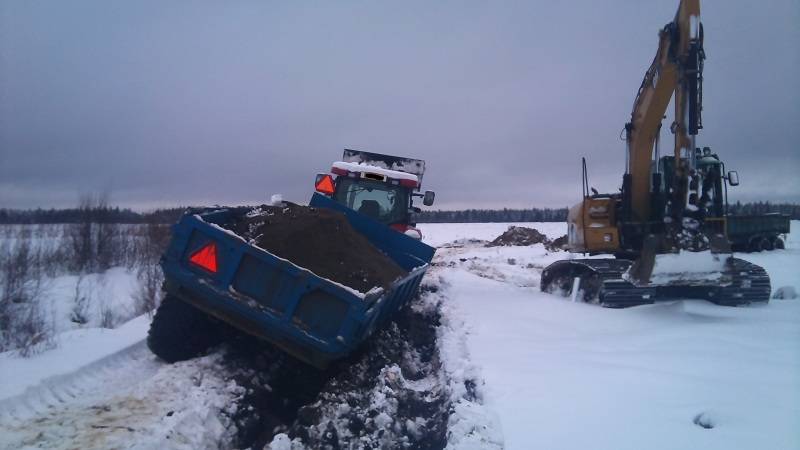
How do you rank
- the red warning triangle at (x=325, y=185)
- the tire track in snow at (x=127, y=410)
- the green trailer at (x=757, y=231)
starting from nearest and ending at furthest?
the tire track in snow at (x=127, y=410) → the red warning triangle at (x=325, y=185) → the green trailer at (x=757, y=231)

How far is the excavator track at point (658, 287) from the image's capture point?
30.8 ft

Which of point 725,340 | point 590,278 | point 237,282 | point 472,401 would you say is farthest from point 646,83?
point 237,282

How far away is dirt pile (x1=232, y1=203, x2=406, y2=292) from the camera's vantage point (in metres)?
5.75

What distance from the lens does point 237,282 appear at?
5.30 meters

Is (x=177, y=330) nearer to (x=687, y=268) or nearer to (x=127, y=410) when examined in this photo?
(x=127, y=410)

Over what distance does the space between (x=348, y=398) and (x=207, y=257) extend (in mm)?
1943

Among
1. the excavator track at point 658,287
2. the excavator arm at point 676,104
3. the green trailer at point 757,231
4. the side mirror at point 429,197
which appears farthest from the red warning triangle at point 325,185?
the green trailer at point 757,231

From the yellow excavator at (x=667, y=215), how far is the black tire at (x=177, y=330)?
660cm

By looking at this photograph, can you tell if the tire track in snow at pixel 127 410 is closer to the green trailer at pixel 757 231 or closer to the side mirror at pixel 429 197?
the side mirror at pixel 429 197

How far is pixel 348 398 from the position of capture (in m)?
5.11

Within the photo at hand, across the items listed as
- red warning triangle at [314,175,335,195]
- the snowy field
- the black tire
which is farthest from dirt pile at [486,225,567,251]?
the black tire

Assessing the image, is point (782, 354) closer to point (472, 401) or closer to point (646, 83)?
point (472, 401)

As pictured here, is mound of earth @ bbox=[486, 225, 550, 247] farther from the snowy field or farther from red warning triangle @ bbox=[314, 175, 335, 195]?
the snowy field

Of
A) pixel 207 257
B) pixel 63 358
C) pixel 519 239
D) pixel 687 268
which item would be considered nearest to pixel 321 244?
Answer: pixel 207 257
